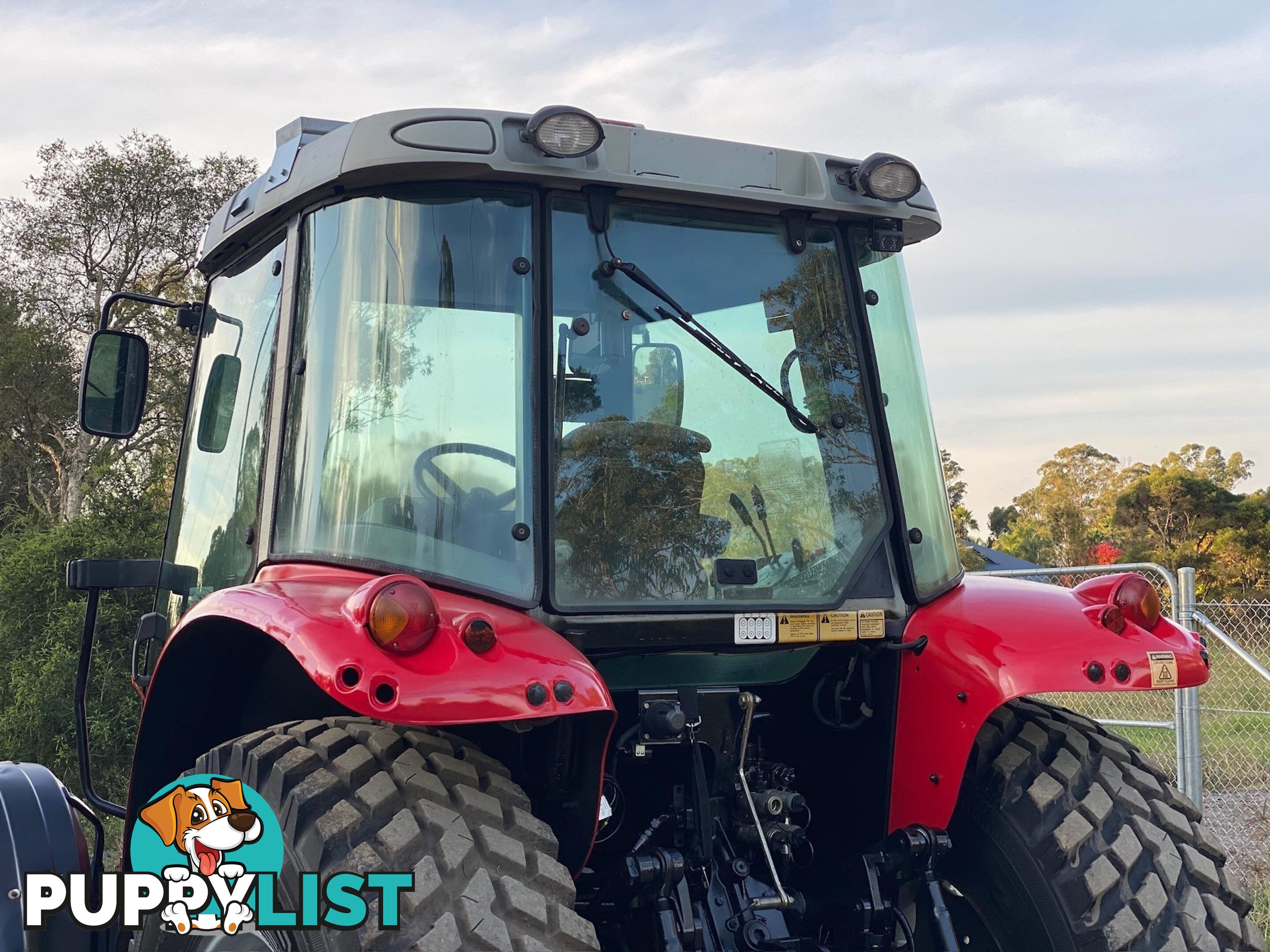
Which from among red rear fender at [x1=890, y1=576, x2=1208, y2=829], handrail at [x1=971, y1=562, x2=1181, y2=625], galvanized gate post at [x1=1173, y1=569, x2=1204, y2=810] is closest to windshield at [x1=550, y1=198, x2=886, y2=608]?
red rear fender at [x1=890, y1=576, x2=1208, y2=829]

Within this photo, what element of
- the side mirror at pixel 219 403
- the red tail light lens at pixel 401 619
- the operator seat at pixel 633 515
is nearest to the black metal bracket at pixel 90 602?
the side mirror at pixel 219 403

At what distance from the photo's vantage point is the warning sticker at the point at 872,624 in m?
3.29

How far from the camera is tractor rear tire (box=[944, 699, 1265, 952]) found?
2.97 metres

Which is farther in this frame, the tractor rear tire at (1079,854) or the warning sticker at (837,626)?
the warning sticker at (837,626)

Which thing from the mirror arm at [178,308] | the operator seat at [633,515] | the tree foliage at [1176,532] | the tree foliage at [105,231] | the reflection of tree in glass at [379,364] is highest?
the tree foliage at [105,231]

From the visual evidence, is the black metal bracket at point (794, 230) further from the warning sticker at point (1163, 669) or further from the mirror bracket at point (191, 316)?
the mirror bracket at point (191, 316)

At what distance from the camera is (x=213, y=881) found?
2.75 metres

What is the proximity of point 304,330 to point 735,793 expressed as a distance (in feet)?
5.27

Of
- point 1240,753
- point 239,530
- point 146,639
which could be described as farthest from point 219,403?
point 1240,753

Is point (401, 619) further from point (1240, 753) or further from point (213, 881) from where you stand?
point (1240, 753)

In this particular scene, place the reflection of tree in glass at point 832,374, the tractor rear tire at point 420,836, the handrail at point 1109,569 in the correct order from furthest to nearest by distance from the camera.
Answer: the handrail at point 1109,569 < the reflection of tree in glass at point 832,374 < the tractor rear tire at point 420,836

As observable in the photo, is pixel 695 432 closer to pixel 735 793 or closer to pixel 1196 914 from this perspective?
pixel 735 793

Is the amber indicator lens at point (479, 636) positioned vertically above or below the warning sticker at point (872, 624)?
below

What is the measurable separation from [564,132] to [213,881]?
1.86 m
